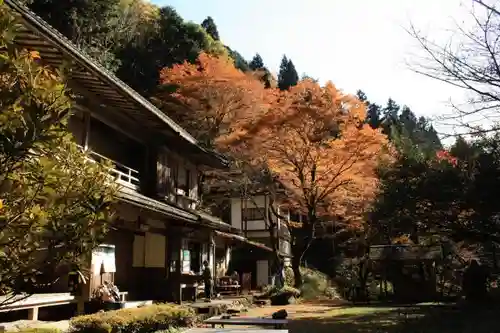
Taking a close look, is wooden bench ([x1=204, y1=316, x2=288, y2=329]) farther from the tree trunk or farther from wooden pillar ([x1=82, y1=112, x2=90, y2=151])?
the tree trunk

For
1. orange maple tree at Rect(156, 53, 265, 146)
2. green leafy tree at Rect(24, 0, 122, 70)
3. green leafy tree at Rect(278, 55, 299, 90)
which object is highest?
green leafy tree at Rect(278, 55, 299, 90)

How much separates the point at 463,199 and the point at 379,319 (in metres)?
4.61

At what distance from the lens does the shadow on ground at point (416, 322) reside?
11758 mm

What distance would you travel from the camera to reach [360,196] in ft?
90.3

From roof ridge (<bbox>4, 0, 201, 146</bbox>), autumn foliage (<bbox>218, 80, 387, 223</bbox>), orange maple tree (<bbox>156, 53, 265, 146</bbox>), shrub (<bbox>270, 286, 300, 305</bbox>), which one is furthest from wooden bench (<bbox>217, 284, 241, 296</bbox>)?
roof ridge (<bbox>4, 0, 201, 146</bbox>)

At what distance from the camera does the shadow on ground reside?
38.6 ft

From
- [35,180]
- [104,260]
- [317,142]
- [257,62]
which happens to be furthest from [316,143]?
[257,62]

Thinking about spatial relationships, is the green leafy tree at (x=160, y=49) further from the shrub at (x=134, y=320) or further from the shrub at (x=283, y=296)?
the shrub at (x=134, y=320)

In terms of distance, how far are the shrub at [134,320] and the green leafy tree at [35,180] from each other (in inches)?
233

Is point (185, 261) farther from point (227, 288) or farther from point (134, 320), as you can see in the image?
point (134, 320)

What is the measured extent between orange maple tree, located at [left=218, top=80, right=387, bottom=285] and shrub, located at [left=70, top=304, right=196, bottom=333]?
13.3 metres

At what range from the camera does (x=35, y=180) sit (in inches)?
125

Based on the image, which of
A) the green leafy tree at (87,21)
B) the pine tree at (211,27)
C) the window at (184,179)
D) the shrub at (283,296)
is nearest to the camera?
the window at (184,179)

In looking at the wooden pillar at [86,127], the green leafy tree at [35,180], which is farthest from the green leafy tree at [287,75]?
the green leafy tree at [35,180]
